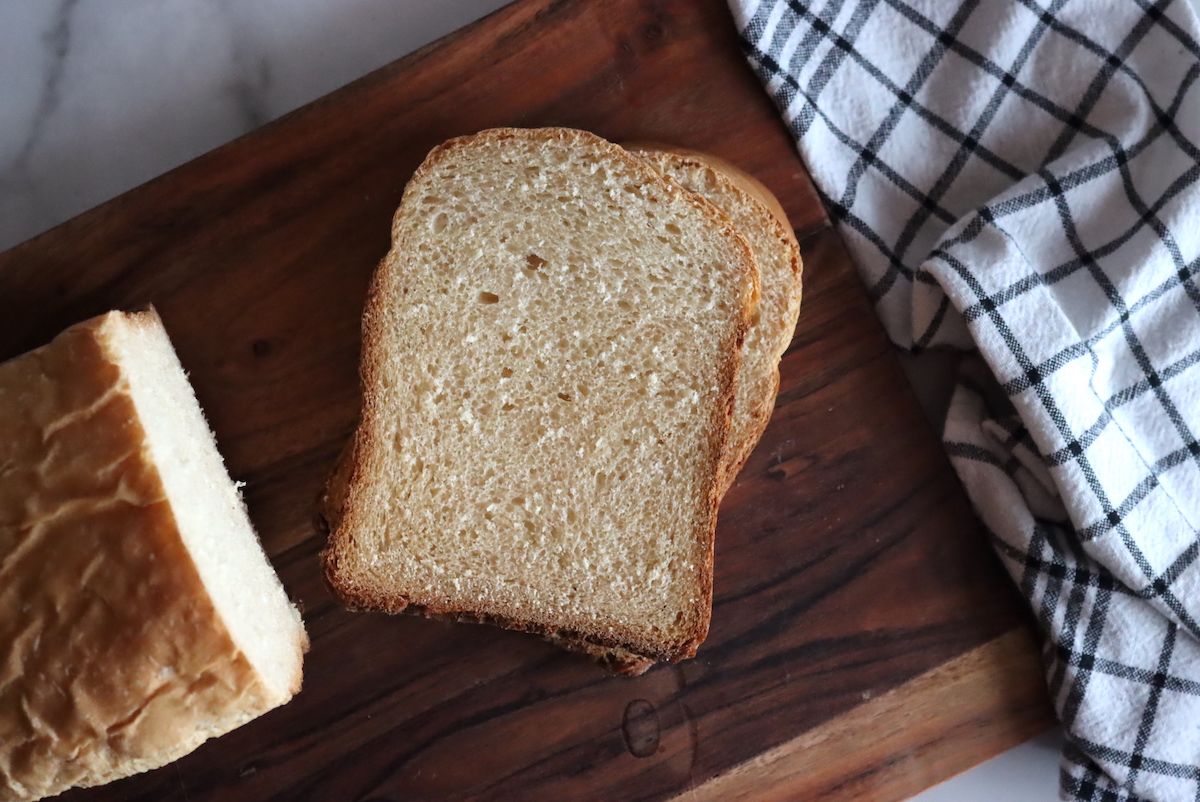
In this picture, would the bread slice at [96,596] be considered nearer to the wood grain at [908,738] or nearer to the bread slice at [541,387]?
the bread slice at [541,387]

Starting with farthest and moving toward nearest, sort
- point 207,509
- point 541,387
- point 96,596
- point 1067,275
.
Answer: point 1067,275 < point 541,387 < point 207,509 < point 96,596

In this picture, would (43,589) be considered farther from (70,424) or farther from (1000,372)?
(1000,372)

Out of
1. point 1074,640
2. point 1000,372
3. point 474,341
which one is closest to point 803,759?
point 1074,640

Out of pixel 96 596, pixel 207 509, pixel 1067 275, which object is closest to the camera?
pixel 96 596

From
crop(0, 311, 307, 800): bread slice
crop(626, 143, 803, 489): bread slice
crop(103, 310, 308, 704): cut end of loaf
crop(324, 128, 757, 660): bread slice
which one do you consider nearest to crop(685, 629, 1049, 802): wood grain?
crop(324, 128, 757, 660): bread slice

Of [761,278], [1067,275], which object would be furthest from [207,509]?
[1067,275]

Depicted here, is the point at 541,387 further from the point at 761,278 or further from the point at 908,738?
the point at 908,738
